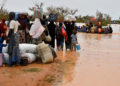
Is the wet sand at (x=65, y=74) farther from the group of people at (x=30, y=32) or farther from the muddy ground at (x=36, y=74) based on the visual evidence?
the group of people at (x=30, y=32)

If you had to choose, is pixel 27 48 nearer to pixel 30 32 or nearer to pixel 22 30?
pixel 30 32

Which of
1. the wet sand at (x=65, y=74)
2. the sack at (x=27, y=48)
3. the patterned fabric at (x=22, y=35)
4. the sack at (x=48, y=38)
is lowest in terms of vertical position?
the wet sand at (x=65, y=74)

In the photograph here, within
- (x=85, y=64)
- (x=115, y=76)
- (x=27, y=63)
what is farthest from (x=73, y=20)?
(x=115, y=76)

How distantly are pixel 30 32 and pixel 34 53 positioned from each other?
3.45 feet

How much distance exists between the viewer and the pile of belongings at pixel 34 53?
868 centimetres

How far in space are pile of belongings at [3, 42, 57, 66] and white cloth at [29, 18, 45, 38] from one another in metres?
0.90

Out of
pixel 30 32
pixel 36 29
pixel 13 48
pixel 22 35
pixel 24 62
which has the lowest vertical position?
pixel 24 62

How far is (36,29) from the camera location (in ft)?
33.0

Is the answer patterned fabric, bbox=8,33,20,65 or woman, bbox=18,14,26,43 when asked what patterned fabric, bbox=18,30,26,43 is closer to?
woman, bbox=18,14,26,43

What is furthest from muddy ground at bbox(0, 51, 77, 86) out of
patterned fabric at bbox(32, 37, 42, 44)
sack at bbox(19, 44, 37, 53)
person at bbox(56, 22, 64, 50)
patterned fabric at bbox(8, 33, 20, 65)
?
person at bbox(56, 22, 64, 50)

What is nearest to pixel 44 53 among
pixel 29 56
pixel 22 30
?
pixel 29 56

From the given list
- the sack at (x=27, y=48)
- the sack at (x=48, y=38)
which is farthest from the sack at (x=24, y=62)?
the sack at (x=48, y=38)

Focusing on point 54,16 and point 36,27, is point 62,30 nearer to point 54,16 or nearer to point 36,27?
point 54,16

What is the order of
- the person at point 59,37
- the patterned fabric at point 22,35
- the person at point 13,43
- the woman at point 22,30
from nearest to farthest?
1. the person at point 13,43
2. the woman at point 22,30
3. the patterned fabric at point 22,35
4. the person at point 59,37
